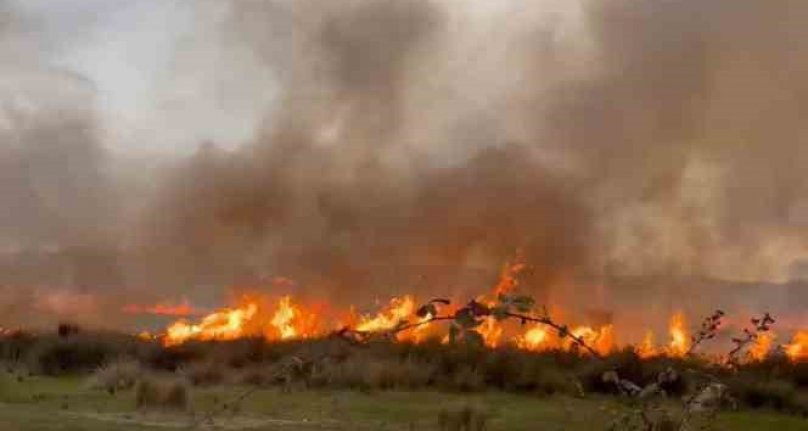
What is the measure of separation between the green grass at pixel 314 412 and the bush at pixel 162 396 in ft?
0.95

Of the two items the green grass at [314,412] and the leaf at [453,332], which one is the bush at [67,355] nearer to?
the green grass at [314,412]

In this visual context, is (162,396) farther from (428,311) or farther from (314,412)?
(428,311)

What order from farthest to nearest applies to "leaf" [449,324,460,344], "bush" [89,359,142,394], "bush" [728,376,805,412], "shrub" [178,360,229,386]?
"shrub" [178,360,229,386] → "bush" [728,376,805,412] → "bush" [89,359,142,394] → "leaf" [449,324,460,344]

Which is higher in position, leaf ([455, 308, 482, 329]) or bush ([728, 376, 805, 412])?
bush ([728, 376, 805, 412])

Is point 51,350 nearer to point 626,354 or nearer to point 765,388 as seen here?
point 626,354

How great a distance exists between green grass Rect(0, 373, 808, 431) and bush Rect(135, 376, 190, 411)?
0.29 meters

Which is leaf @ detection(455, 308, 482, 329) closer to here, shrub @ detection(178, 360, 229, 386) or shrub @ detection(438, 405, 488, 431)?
shrub @ detection(438, 405, 488, 431)

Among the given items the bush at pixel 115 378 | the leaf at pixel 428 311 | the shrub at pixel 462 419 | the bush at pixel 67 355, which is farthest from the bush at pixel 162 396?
the leaf at pixel 428 311

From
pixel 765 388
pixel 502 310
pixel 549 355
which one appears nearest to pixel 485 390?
pixel 549 355

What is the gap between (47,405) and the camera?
22.9 metres

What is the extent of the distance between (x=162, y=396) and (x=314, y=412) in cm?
303

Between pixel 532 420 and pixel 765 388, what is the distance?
12660mm

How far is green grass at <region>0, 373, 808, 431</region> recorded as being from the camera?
1955 centimetres

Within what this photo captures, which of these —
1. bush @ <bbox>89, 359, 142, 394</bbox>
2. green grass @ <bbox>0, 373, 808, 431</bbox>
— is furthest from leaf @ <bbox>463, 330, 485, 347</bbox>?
bush @ <bbox>89, 359, 142, 394</bbox>
